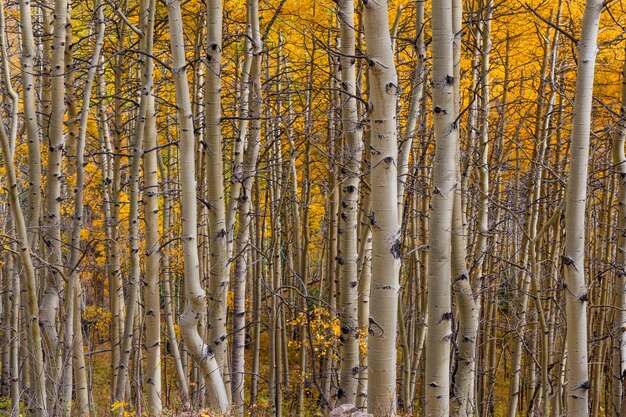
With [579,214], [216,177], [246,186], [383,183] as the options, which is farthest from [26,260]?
[579,214]

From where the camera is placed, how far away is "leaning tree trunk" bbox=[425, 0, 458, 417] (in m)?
4.01

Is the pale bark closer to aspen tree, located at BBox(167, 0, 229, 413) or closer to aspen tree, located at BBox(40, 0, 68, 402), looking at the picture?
aspen tree, located at BBox(167, 0, 229, 413)

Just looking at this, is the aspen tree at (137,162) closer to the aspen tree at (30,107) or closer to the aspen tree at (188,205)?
the aspen tree at (188,205)

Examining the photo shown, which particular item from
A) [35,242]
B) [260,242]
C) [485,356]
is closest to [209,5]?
[35,242]

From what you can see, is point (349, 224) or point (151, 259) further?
point (151, 259)

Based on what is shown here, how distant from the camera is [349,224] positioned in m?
5.66

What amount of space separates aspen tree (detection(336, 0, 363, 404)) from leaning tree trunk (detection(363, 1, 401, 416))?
4.51 feet

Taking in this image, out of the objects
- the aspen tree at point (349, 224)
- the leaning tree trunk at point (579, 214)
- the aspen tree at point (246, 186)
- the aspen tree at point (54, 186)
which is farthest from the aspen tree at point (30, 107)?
the leaning tree trunk at point (579, 214)

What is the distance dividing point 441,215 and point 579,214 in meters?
0.94

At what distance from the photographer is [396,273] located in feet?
12.8

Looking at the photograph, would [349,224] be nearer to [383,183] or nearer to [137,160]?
[383,183]

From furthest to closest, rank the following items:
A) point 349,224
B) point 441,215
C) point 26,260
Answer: point 349,224, point 26,260, point 441,215

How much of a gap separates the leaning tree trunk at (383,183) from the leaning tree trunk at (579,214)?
4.11 feet

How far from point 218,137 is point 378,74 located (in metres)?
1.69
